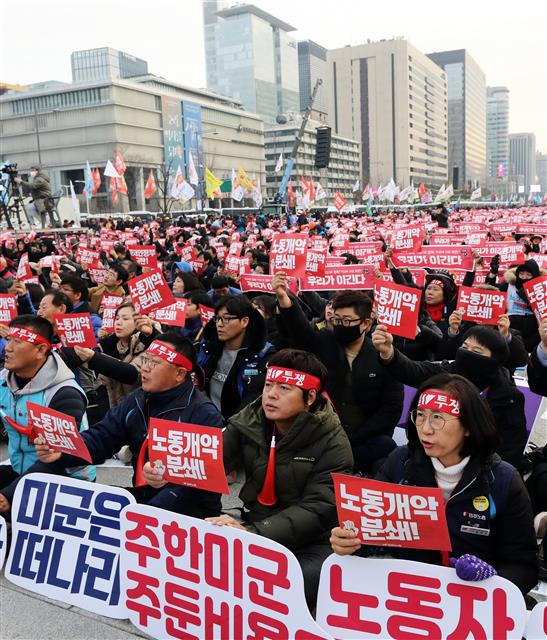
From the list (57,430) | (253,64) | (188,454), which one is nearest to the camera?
(188,454)

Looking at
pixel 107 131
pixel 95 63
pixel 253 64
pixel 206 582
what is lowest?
pixel 206 582

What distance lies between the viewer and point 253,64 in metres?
135

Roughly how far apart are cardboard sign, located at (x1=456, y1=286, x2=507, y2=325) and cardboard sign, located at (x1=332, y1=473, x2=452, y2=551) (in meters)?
3.20

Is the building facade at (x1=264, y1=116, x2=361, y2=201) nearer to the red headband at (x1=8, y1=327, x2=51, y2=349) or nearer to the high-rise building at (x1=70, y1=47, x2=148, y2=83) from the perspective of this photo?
the high-rise building at (x1=70, y1=47, x2=148, y2=83)

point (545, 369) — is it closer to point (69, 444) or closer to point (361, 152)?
point (69, 444)

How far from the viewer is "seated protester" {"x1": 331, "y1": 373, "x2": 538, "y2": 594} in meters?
2.71

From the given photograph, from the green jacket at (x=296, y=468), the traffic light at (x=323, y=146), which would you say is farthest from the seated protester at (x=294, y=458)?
the traffic light at (x=323, y=146)

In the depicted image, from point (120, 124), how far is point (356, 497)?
77.4m

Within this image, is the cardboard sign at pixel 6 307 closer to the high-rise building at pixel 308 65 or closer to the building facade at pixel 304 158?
the building facade at pixel 304 158

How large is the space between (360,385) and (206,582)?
6.30ft

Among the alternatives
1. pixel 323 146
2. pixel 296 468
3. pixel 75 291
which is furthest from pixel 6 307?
pixel 323 146

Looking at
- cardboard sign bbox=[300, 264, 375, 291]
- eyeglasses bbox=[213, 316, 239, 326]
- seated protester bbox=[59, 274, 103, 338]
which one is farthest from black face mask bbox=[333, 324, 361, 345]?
seated protester bbox=[59, 274, 103, 338]

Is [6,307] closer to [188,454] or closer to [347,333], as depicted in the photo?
[347,333]

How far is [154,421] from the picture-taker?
312cm
